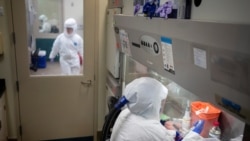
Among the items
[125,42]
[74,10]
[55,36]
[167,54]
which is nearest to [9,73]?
[55,36]

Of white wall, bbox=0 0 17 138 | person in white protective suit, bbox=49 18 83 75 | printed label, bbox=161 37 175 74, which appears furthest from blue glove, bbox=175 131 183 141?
white wall, bbox=0 0 17 138

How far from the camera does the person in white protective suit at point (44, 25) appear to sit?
8.41 ft

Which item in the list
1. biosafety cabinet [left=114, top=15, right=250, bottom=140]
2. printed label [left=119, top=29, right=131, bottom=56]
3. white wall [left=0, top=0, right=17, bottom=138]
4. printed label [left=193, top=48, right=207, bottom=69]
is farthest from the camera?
white wall [left=0, top=0, right=17, bottom=138]

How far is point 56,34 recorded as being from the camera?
8.64ft

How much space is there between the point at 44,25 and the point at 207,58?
2.31 metres

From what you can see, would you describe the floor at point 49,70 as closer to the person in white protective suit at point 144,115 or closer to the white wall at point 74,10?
the white wall at point 74,10

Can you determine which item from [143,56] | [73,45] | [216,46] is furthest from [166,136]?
[73,45]

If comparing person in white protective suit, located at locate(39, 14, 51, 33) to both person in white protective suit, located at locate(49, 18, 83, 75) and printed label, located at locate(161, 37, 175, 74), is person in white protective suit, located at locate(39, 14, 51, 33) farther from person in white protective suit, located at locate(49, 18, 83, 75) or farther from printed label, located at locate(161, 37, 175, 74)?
printed label, located at locate(161, 37, 175, 74)

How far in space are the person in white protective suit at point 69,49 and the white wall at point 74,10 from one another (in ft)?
0.16

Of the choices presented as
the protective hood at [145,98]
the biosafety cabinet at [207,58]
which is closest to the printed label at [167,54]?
the biosafety cabinet at [207,58]

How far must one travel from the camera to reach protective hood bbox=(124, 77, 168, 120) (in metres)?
1.41

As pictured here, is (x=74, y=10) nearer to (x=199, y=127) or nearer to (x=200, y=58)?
(x=199, y=127)

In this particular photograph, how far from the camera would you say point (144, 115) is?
4.75 ft

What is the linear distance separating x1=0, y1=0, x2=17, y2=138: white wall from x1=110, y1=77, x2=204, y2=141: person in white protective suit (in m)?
1.72
